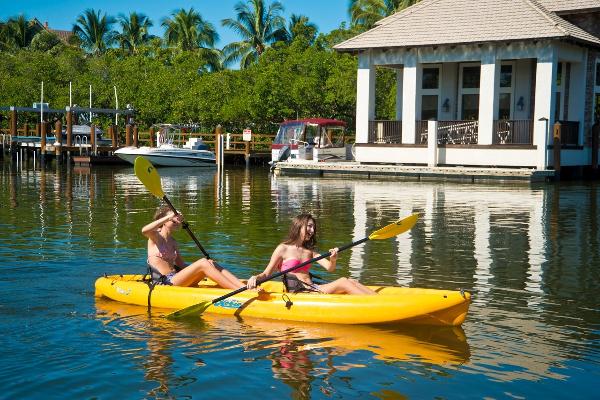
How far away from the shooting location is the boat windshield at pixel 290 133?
1554 inches

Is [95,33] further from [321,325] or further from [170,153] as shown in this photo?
[321,325]

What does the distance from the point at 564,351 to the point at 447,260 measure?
202 inches

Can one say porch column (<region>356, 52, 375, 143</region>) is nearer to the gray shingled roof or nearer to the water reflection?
the gray shingled roof

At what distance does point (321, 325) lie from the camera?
885 cm

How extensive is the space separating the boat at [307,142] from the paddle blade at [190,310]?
29.1 m

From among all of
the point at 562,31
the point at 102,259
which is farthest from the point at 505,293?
the point at 562,31

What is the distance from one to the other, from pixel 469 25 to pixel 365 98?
16.8 ft

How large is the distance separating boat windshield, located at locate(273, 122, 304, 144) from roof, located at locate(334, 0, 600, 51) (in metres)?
5.96

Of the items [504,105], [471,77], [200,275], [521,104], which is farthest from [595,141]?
[200,275]

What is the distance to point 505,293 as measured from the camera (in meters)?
10.6

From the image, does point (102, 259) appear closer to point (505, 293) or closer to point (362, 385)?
point (505, 293)

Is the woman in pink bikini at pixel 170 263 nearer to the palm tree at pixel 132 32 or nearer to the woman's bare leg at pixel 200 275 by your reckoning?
the woman's bare leg at pixel 200 275

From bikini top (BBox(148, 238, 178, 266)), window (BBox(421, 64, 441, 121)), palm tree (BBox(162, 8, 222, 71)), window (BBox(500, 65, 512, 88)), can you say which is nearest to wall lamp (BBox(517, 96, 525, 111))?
window (BBox(500, 65, 512, 88))

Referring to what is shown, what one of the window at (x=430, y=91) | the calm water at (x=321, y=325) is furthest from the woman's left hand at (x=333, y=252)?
the window at (x=430, y=91)
